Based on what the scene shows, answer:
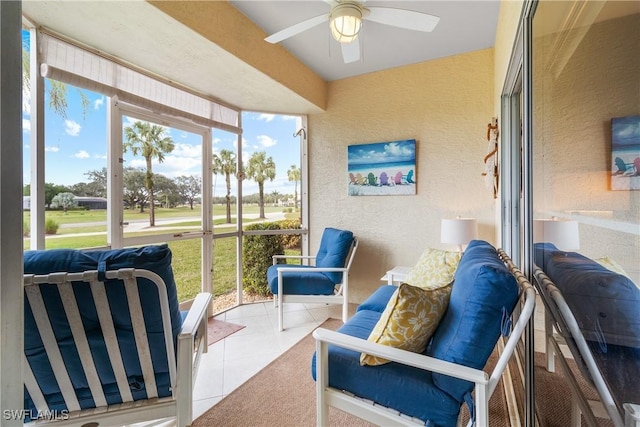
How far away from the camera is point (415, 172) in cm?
314

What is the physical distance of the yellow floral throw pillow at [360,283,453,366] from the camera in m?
1.16

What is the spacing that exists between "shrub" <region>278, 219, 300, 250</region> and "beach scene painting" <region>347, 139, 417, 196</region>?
2.77ft

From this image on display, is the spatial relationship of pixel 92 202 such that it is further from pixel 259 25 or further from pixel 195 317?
pixel 259 25

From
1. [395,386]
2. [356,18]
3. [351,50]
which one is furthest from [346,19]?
[395,386]

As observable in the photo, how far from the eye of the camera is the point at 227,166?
3305 mm

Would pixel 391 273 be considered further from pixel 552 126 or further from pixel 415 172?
pixel 552 126

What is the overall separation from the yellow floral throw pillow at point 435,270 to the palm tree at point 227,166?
221 cm

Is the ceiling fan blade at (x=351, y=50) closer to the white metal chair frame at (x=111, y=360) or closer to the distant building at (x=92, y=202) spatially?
the white metal chair frame at (x=111, y=360)

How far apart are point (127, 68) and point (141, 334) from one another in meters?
2.28

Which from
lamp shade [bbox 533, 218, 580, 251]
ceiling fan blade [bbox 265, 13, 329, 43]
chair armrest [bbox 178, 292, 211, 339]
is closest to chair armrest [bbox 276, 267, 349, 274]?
chair armrest [bbox 178, 292, 211, 339]

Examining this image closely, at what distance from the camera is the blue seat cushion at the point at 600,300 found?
59 centimetres

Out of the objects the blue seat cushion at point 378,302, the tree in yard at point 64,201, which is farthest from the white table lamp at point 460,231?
the tree in yard at point 64,201

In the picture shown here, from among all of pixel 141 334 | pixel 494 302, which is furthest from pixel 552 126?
pixel 141 334

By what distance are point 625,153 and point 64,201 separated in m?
2.86
